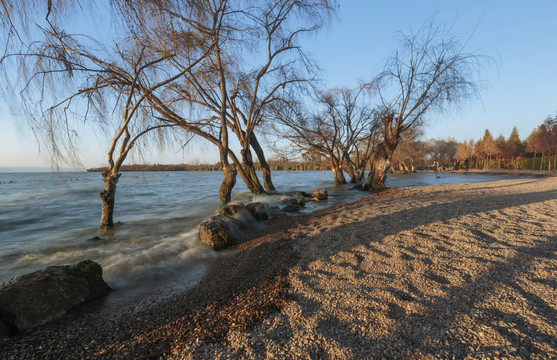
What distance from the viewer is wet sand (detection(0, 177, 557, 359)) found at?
1748 mm

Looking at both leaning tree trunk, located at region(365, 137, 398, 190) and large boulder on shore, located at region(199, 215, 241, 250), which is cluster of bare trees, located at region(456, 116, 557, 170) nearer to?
leaning tree trunk, located at region(365, 137, 398, 190)

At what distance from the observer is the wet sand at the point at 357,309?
1748 millimetres

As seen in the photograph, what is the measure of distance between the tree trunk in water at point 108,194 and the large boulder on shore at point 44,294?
150 inches

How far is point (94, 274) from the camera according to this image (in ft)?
10.7

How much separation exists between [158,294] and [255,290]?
60.7 inches

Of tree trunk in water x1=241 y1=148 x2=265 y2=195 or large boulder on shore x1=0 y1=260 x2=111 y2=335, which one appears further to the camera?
tree trunk in water x1=241 y1=148 x2=265 y2=195

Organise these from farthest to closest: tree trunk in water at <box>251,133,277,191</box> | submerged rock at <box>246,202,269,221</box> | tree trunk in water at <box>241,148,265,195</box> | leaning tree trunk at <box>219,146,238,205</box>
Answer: tree trunk in water at <box>251,133,277,191</box> < tree trunk in water at <box>241,148,265,195</box> < leaning tree trunk at <box>219,146,238,205</box> < submerged rock at <box>246,202,269,221</box>

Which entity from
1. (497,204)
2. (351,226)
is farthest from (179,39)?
(497,204)

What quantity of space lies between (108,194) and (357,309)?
716 cm

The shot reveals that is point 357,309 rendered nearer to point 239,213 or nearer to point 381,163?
point 239,213

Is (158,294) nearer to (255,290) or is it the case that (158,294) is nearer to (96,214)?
(255,290)

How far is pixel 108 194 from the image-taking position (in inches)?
254

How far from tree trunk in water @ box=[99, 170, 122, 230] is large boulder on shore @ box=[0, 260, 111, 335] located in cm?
380

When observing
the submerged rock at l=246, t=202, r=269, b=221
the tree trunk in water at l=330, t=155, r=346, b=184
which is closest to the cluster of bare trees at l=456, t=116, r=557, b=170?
the tree trunk in water at l=330, t=155, r=346, b=184
